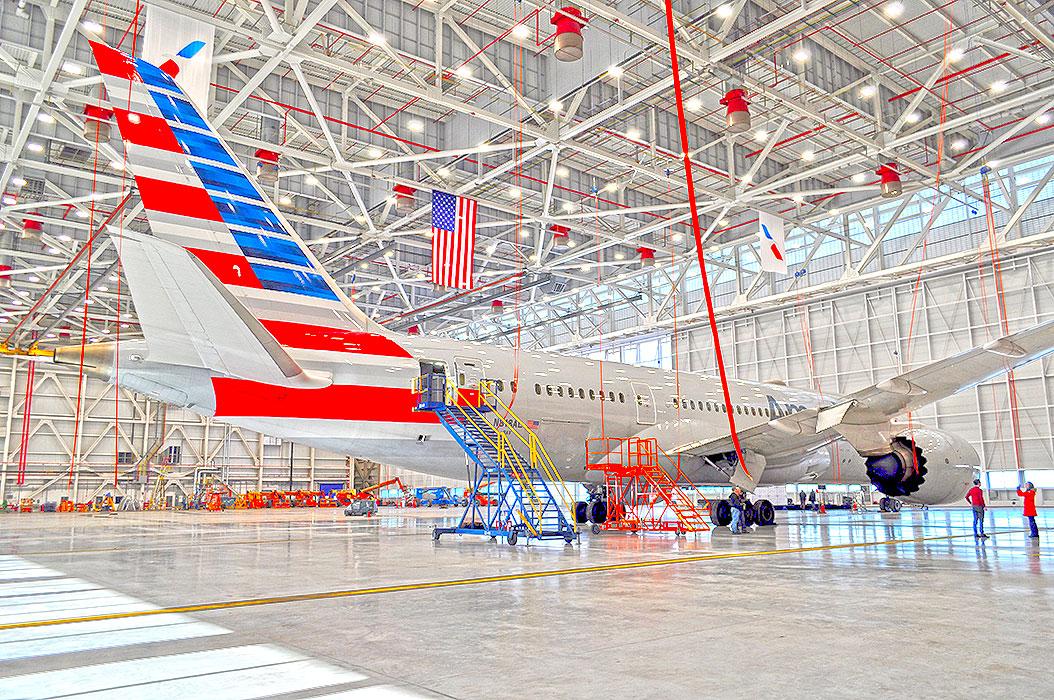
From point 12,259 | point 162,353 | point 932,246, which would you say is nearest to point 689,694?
point 162,353

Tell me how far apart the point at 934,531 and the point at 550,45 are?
14.7m

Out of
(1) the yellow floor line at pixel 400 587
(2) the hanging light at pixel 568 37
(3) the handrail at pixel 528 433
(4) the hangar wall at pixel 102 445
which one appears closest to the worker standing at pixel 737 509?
(3) the handrail at pixel 528 433

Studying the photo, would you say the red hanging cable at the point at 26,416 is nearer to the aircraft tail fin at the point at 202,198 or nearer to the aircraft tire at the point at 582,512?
the aircraft tire at the point at 582,512

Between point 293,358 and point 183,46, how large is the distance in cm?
664

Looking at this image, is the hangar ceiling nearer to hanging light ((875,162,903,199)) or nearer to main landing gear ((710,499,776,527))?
hanging light ((875,162,903,199))

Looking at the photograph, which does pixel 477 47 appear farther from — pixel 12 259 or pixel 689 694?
pixel 12 259

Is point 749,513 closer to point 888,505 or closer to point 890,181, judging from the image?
point 890,181

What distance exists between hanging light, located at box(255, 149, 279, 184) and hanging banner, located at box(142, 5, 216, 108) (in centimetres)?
721

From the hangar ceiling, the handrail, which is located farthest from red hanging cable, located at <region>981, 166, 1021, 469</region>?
the handrail

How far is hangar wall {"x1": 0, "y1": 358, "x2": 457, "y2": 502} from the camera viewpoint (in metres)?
42.8

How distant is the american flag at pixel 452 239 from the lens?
2120 cm

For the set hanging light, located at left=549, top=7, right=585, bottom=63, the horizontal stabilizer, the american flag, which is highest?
hanging light, located at left=549, top=7, right=585, bottom=63

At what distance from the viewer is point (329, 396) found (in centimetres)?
1279

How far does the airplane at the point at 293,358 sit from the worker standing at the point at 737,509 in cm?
53
